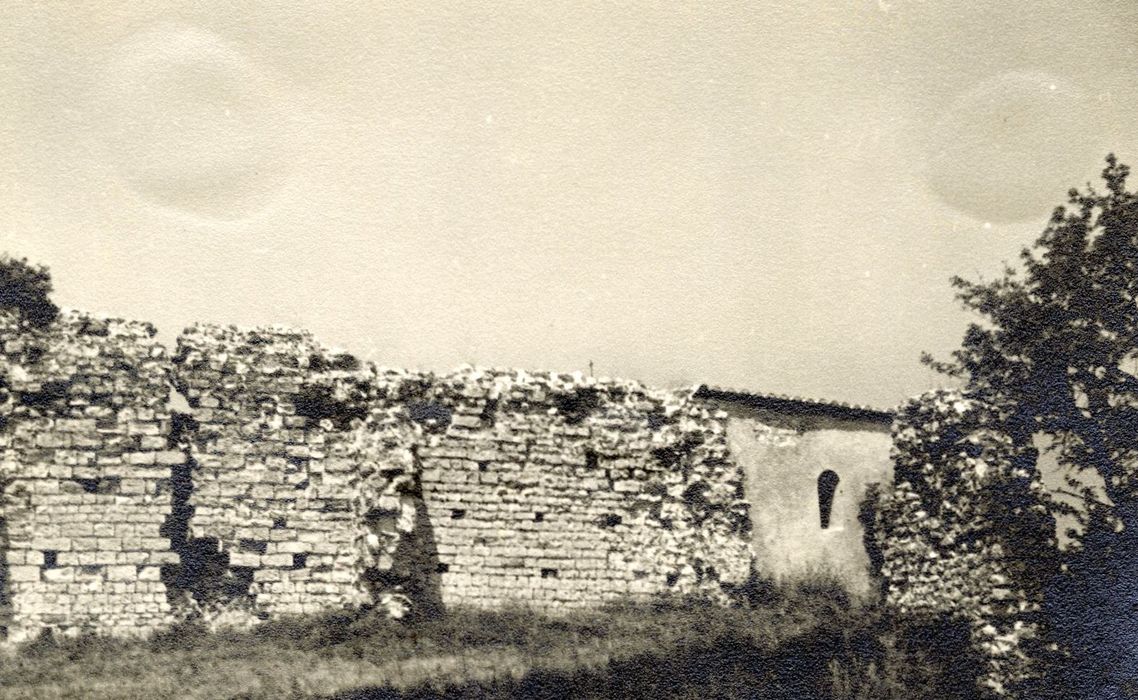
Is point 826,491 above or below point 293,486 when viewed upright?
below

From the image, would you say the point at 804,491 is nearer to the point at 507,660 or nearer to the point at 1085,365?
the point at 1085,365

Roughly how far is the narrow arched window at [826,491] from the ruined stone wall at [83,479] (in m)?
10.2

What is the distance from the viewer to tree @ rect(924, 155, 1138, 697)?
11.8 meters

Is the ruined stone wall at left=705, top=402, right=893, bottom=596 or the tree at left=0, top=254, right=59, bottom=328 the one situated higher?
the tree at left=0, top=254, right=59, bottom=328

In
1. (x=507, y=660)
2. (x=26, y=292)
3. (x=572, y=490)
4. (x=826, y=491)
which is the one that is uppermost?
(x=26, y=292)

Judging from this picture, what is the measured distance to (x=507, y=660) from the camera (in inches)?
332

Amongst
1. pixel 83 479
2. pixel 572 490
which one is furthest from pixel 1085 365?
pixel 83 479

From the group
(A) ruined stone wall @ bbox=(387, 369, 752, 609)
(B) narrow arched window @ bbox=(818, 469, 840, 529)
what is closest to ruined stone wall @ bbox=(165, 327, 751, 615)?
(A) ruined stone wall @ bbox=(387, 369, 752, 609)

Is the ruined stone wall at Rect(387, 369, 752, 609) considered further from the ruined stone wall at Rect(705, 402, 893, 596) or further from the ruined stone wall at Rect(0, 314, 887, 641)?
the ruined stone wall at Rect(705, 402, 893, 596)

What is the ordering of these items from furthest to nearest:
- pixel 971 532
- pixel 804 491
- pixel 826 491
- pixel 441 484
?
1. pixel 826 491
2. pixel 804 491
3. pixel 971 532
4. pixel 441 484

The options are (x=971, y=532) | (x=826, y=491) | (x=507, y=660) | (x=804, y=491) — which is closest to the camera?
(x=507, y=660)

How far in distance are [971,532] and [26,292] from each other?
11.6 metres

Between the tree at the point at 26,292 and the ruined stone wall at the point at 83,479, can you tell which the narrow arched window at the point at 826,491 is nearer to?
the ruined stone wall at the point at 83,479

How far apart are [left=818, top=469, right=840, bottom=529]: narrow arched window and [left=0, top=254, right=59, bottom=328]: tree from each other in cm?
1161
